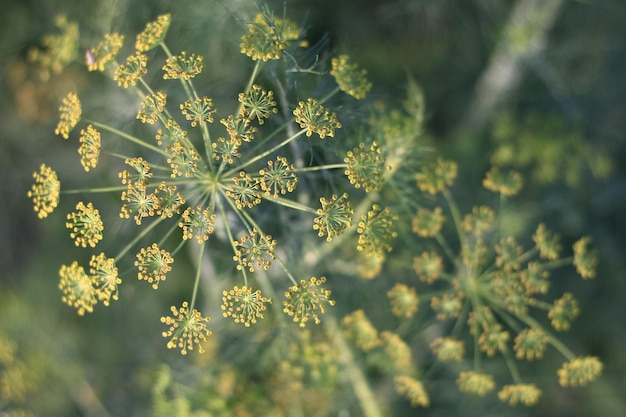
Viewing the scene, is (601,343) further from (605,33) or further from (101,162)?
(101,162)

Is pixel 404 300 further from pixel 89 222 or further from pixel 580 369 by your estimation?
pixel 89 222

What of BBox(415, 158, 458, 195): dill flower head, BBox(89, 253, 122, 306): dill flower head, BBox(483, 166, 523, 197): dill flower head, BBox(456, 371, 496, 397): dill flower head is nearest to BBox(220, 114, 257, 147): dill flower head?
BBox(89, 253, 122, 306): dill flower head

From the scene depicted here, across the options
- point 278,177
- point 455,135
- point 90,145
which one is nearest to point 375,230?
point 278,177

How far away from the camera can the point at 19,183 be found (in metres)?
5.32

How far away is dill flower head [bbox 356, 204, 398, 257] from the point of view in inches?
89.5

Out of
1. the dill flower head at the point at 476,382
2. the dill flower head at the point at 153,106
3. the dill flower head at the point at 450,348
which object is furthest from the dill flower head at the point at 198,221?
the dill flower head at the point at 476,382

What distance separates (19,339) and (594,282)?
183 inches

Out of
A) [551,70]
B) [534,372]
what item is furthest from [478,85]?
[534,372]

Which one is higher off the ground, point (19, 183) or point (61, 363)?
point (19, 183)

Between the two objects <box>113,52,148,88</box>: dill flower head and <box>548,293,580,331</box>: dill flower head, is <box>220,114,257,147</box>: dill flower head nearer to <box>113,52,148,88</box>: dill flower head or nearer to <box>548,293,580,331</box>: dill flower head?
<box>113,52,148,88</box>: dill flower head

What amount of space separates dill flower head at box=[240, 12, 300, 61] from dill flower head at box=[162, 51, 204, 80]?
0.18 metres

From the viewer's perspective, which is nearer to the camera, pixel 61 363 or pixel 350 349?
pixel 350 349

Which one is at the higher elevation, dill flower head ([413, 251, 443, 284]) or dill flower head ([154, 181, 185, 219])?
dill flower head ([413, 251, 443, 284])

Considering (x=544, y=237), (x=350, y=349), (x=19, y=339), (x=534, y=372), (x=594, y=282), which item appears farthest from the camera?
(x=594, y=282)
